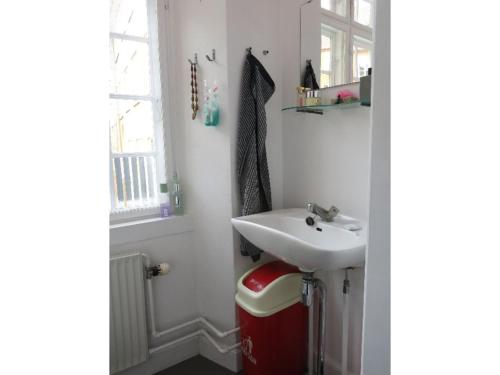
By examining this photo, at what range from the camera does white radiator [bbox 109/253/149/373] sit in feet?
5.22

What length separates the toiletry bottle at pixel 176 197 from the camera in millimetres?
1850

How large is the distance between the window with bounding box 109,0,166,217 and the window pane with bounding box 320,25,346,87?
3.21ft

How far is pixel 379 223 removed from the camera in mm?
401

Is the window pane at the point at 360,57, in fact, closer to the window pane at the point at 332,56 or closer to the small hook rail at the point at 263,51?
the window pane at the point at 332,56

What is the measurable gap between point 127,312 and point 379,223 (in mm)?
1617

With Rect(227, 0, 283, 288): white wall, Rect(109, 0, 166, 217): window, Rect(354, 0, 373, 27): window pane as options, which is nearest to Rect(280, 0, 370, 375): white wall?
Rect(227, 0, 283, 288): white wall

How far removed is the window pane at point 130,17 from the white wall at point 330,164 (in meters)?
0.82

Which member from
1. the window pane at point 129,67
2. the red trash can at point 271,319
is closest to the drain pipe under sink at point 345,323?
the red trash can at point 271,319

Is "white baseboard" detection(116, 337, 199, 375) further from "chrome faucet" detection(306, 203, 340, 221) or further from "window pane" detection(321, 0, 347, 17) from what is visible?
"window pane" detection(321, 0, 347, 17)

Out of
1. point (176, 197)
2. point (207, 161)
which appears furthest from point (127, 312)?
point (207, 161)

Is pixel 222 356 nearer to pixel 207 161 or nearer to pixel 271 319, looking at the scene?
pixel 271 319
